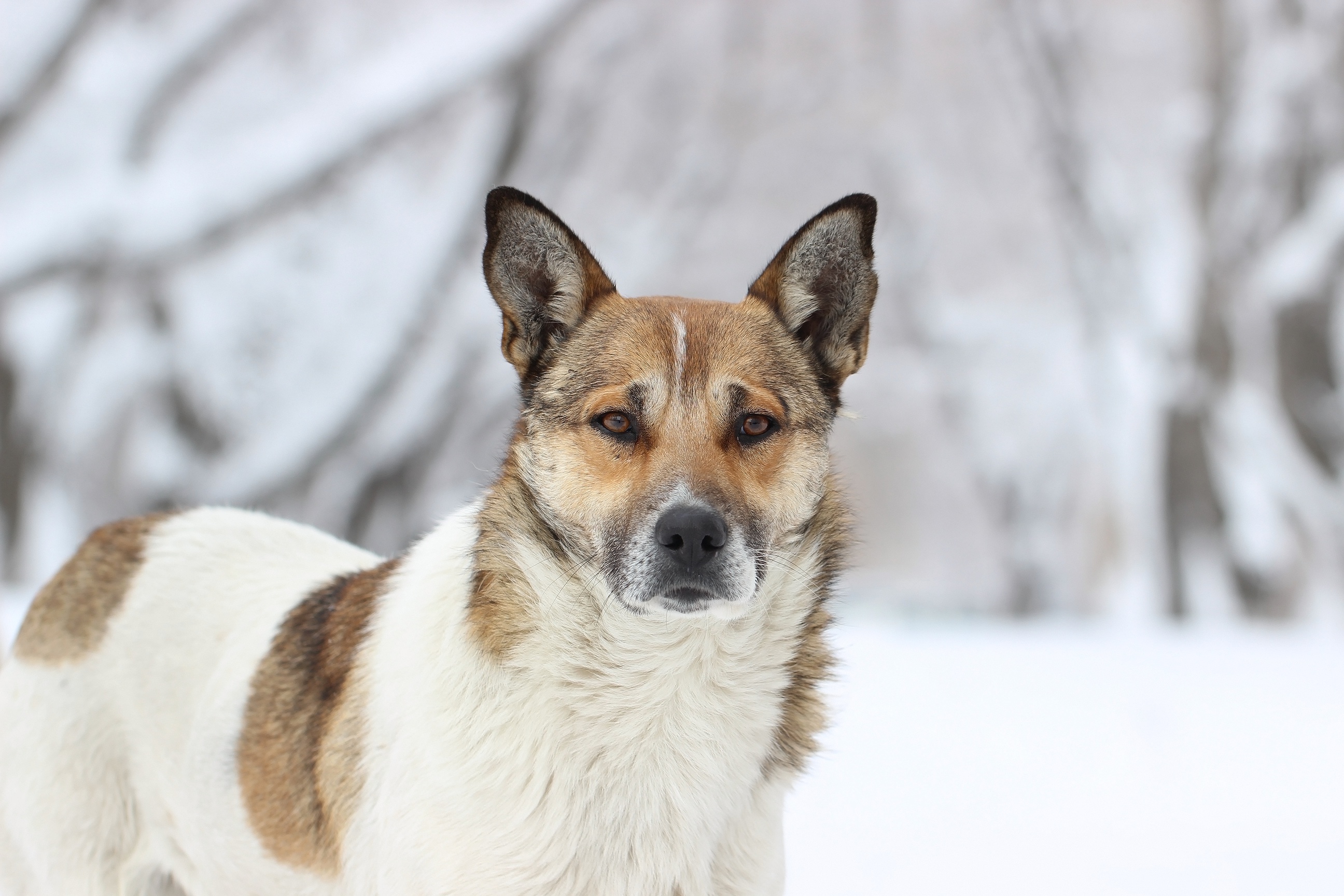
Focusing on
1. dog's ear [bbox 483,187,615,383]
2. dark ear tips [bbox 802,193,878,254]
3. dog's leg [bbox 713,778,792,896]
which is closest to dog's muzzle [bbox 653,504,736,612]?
dog's leg [bbox 713,778,792,896]

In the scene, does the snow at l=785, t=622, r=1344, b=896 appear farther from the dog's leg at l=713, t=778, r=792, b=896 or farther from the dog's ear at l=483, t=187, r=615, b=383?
the dog's ear at l=483, t=187, r=615, b=383

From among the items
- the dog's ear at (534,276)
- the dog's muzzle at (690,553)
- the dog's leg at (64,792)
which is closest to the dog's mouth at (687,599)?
the dog's muzzle at (690,553)

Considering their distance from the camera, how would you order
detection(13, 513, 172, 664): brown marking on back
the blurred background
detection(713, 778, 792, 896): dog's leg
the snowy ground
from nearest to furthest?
detection(713, 778, 792, 896): dog's leg < detection(13, 513, 172, 664): brown marking on back < the snowy ground < the blurred background

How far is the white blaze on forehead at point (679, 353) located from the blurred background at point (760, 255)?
807cm

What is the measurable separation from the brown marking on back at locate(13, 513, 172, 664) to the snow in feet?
5.73

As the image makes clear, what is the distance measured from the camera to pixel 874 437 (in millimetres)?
11539

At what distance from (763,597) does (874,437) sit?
9.50 metres

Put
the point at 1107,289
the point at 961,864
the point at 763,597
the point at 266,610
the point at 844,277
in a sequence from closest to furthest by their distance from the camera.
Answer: the point at 763,597 < the point at 844,277 < the point at 266,610 < the point at 961,864 < the point at 1107,289

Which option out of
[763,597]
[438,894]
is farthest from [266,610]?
[763,597]

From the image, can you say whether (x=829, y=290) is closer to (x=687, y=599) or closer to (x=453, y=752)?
(x=687, y=599)

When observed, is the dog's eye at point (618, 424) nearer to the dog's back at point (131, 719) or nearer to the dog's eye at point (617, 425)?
the dog's eye at point (617, 425)

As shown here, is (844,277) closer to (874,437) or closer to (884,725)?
(884,725)

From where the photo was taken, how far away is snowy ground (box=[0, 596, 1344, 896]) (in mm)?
3729

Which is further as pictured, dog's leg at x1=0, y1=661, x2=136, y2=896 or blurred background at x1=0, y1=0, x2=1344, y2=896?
blurred background at x1=0, y1=0, x2=1344, y2=896
